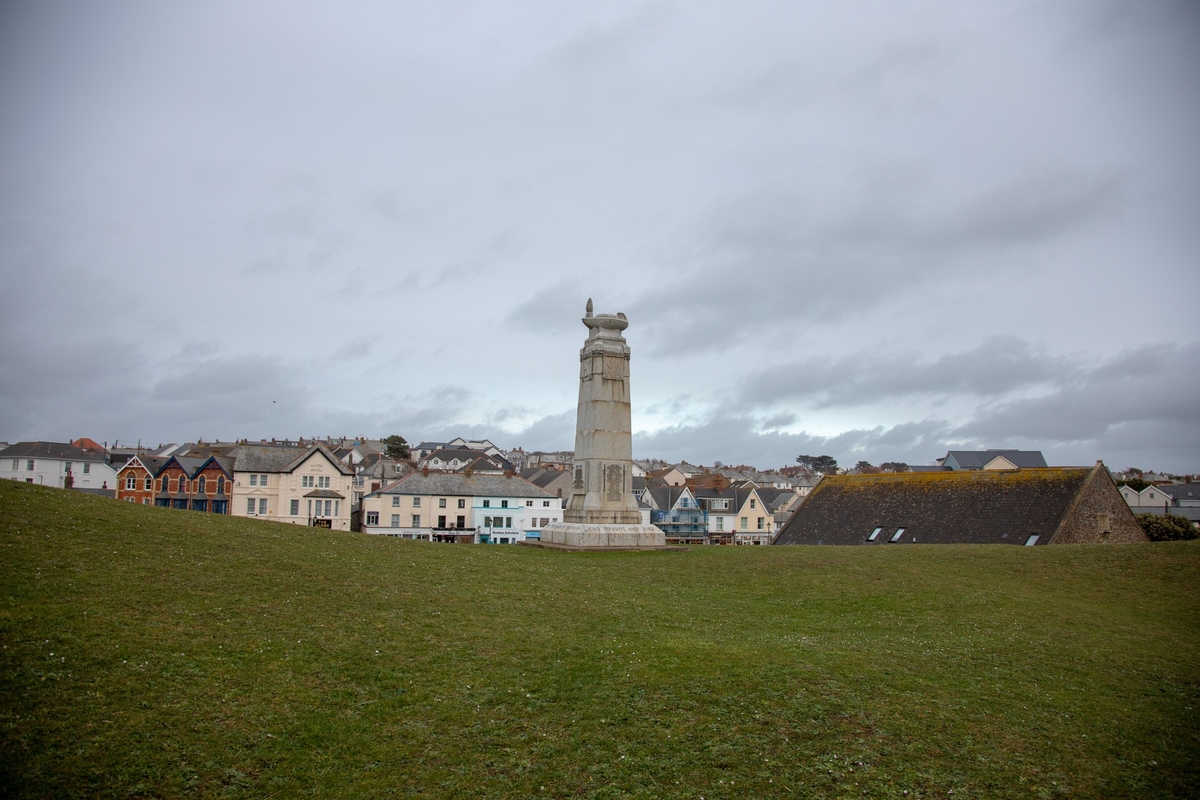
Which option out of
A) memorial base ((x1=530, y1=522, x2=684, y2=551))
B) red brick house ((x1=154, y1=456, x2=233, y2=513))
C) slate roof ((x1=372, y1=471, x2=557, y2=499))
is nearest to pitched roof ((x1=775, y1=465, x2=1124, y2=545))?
memorial base ((x1=530, y1=522, x2=684, y2=551))

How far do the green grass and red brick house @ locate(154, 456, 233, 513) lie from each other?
56.5 metres

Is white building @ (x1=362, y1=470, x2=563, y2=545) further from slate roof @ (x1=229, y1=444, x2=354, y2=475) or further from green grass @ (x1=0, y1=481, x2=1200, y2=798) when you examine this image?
green grass @ (x1=0, y1=481, x2=1200, y2=798)

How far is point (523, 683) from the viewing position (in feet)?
38.8

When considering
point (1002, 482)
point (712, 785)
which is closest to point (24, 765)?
point (712, 785)

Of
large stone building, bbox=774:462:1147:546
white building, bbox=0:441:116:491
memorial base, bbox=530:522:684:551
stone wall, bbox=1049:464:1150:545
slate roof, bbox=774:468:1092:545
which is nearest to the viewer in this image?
memorial base, bbox=530:522:684:551

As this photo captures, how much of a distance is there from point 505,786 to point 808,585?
14.6 metres

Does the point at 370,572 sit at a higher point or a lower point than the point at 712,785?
higher

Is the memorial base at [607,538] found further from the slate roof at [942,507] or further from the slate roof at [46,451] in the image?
the slate roof at [46,451]

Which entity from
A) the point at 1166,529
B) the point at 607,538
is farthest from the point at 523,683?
the point at 1166,529

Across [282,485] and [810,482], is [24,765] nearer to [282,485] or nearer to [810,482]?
[282,485]

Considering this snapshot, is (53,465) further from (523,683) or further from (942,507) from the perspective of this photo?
(523,683)

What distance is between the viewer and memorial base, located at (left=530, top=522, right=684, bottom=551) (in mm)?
28062

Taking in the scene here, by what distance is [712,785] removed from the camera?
907 cm

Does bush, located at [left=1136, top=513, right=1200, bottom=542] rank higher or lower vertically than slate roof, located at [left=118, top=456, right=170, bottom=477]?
lower
